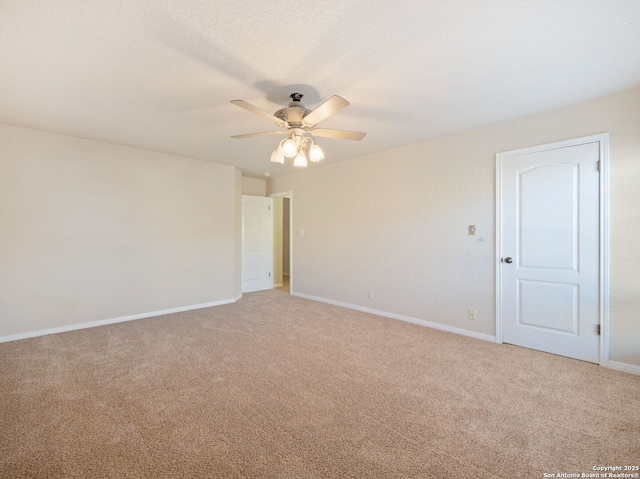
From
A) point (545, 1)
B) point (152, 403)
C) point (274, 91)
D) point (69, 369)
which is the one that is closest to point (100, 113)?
point (274, 91)

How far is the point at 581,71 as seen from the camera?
90.0 inches

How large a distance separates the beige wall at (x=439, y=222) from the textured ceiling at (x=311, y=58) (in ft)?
1.02

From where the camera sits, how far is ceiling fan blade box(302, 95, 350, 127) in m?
1.99

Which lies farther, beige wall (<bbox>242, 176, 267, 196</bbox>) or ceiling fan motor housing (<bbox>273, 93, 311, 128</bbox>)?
beige wall (<bbox>242, 176, 267, 196</bbox>)

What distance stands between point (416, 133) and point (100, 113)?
11.7ft

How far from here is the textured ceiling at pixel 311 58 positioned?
5.52ft

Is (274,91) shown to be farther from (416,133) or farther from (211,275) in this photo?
(211,275)

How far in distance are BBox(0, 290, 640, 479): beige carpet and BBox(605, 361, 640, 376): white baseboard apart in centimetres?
8

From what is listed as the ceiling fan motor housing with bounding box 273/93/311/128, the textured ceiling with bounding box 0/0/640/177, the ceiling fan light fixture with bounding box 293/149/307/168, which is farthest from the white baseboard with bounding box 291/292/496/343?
the ceiling fan motor housing with bounding box 273/93/311/128

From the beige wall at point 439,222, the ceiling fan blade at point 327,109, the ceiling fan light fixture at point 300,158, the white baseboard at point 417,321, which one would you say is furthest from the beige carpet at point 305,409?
the ceiling fan blade at point 327,109

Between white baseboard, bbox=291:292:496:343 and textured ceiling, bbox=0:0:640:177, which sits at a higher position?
textured ceiling, bbox=0:0:640:177

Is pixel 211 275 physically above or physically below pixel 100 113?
below

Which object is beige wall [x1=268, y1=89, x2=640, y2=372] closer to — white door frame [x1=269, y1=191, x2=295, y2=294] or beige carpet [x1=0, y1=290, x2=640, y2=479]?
white door frame [x1=269, y1=191, x2=295, y2=294]

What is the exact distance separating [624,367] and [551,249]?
1.19m
